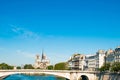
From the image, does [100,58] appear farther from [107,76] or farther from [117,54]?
[107,76]

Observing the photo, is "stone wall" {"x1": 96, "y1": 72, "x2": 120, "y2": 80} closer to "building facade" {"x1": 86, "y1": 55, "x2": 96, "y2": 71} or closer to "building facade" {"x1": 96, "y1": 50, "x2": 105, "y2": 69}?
"building facade" {"x1": 96, "y1": 50, "x2": 105, "y2": 69}

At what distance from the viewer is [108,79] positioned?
77438mm

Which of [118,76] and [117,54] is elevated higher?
[117,54]

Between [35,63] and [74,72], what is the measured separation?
117 m

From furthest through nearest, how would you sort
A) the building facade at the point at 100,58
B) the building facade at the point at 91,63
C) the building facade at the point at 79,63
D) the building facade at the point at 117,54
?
the building facade at the point at 79,63
the building facade at the point at 91,63
the building facade at the point at 100,58
the building facade at the point at 117,54

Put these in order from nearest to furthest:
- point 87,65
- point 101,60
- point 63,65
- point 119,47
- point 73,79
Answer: point 73,79, point 119,47, point 101,60, point 87,65, point 63,65

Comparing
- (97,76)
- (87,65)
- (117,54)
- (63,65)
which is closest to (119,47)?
(117,54)

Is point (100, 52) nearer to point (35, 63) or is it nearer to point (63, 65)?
point (63, 65)

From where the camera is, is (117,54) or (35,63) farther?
(35,63)

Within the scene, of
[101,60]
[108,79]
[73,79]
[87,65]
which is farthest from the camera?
[87,65]

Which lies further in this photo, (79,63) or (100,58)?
(79,63)

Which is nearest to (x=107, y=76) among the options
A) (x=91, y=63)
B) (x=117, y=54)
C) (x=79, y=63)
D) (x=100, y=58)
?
(x=117, y=54)

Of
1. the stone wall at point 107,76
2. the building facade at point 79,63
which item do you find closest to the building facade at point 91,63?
the building facade at point 79,63

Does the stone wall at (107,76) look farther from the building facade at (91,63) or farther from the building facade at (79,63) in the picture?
the building facade at (79,63)
